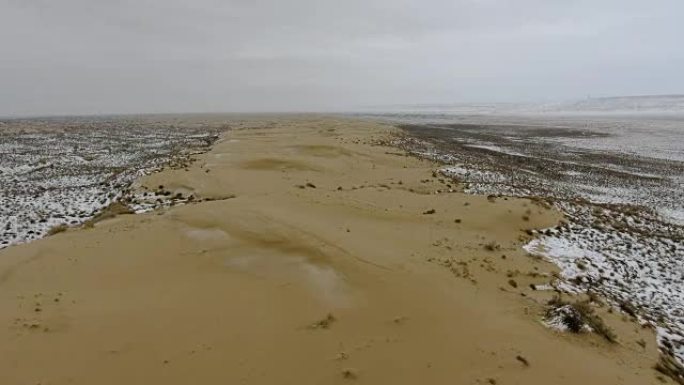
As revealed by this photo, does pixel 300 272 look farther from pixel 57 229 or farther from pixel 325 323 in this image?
pixel 57 229

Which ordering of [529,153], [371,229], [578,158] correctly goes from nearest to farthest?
[371,229] → [578,158] → [529,153]

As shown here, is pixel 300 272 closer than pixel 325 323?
No

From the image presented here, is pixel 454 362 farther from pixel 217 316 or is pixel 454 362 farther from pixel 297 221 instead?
pixel 297 221

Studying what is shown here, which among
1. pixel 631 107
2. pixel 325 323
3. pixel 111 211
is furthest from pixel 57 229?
pixel 631 107

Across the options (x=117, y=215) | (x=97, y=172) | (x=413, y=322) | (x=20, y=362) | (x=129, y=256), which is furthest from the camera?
(x=97, y=172)

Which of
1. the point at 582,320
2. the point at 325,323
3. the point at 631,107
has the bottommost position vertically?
the point at 582,320

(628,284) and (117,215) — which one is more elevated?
(117,215)

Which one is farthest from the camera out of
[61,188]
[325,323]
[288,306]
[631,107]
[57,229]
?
[631,107]

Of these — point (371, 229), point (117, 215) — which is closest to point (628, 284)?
point (371, 229)
